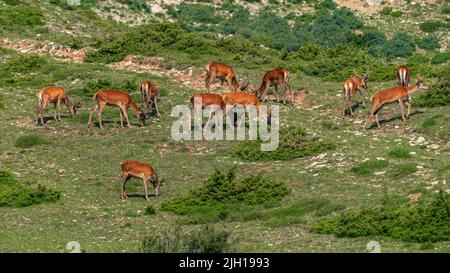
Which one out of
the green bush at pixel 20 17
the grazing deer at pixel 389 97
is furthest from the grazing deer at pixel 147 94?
the green bush at pixel 20 17

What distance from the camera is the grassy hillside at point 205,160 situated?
25031mm

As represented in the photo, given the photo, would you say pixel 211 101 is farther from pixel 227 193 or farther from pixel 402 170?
pixel 402 170

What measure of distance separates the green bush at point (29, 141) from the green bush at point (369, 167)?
1009cm

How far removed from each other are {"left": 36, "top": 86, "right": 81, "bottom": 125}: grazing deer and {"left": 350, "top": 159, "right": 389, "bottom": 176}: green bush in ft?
37.0

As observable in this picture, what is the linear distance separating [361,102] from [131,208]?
12.2 meters

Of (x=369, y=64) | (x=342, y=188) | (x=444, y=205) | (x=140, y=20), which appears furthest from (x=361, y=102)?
(x=140, y=20)

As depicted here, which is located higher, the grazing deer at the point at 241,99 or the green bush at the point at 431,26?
the grazing deer at the point at 241,99

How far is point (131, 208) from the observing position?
29031 millimetres

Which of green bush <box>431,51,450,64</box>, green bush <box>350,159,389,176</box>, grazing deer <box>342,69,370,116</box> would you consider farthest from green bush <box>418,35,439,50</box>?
green bush <box>350,159,389,176</box>

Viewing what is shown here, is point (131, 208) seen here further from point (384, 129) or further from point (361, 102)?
point (361, 102)

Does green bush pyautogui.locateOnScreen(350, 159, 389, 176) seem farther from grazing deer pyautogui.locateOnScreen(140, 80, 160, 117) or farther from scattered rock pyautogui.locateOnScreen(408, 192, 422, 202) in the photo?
grazing deer pyautogui.locateOnScreen(140, 80, 160, 117)

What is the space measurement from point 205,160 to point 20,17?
2170cm

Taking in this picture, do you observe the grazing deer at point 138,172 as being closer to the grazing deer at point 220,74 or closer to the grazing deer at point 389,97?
the grazing deer at point 389,97

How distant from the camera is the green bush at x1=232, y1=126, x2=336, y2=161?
32844 millimetres
